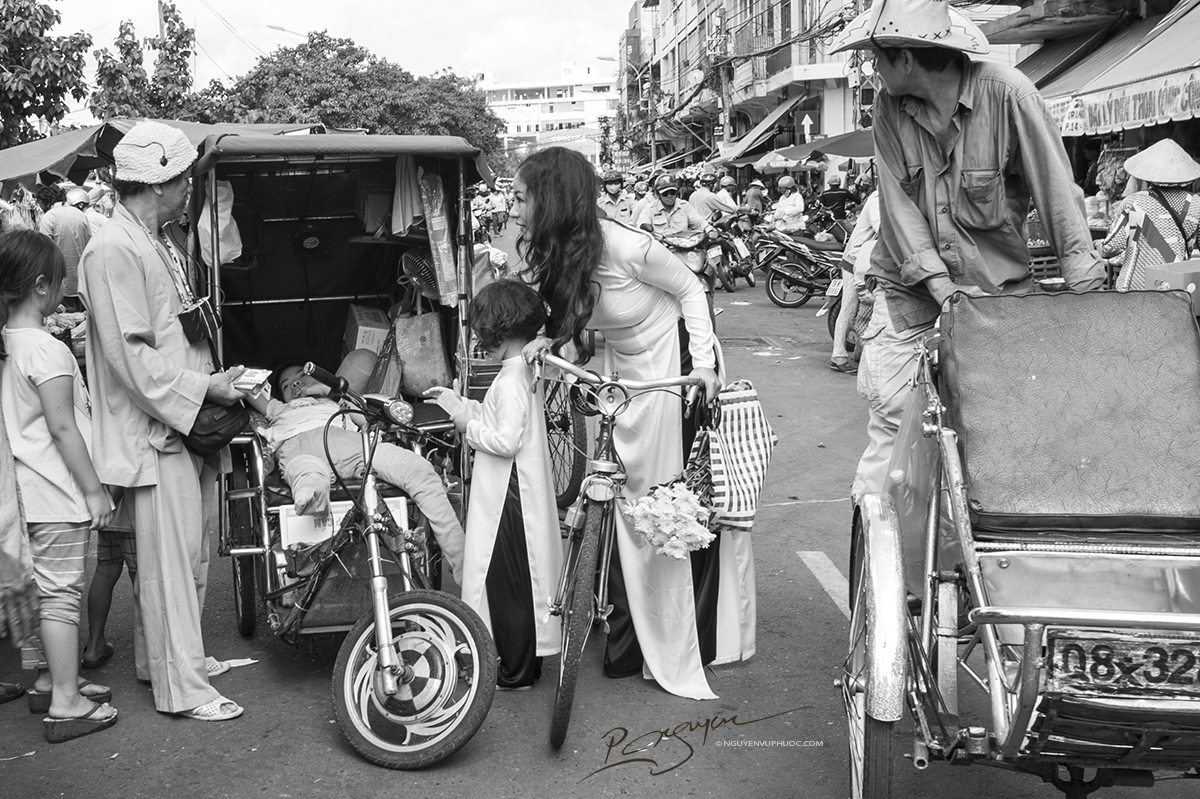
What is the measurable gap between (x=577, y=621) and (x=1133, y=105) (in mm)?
10459

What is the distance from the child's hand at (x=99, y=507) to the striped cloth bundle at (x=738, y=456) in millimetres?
1973

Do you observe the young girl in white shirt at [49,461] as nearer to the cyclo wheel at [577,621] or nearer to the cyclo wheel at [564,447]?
the cyclo wheel at [577,621]

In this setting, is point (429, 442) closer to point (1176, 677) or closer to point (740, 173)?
point (1176, 677)

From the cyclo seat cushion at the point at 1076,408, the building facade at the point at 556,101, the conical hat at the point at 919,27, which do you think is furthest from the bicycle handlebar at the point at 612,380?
the building facade at the point at 556,101

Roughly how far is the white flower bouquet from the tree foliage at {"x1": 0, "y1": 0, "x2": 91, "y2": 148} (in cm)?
1070

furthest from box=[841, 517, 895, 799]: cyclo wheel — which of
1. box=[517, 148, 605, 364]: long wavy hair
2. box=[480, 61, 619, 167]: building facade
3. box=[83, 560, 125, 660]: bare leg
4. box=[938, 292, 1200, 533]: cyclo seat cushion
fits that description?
box=[480, 61, 619, 167]: building facade

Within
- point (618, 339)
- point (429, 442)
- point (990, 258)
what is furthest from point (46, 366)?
point (990, 258)

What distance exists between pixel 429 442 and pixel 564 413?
6.07 feet

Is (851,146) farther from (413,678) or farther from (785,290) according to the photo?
(413,678)

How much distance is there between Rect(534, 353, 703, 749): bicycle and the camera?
3.46 metres

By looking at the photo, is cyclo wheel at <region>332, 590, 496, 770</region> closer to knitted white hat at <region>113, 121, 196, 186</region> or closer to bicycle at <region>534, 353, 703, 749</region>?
bicycle at <region>534, 353, 703, 749</region>

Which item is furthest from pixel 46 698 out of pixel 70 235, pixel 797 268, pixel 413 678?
pixel 797 268

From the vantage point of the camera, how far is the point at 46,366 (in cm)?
366

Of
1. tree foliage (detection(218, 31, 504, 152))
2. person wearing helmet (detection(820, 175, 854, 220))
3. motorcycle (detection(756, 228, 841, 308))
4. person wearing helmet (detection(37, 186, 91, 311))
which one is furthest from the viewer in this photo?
tree foliage (detection(218, 31, 504, 152))
